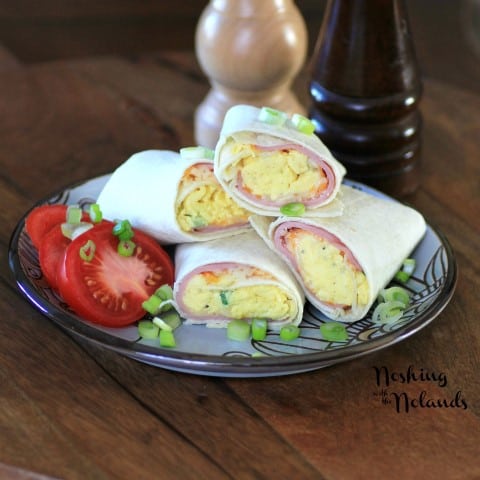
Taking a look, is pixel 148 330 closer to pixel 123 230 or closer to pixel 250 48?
pixel 123 230

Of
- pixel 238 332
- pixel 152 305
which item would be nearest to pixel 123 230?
pixel 152 305

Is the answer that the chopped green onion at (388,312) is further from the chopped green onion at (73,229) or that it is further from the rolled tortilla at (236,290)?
the chopped green onion at (73,229)

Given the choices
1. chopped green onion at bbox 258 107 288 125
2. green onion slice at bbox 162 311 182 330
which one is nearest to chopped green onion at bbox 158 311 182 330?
green onion slice at bbox 162 311 182 330

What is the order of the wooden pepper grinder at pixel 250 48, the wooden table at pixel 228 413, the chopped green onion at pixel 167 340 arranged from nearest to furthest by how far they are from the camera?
the wooden table at pixel 228 413 → the chopped green onion at pixel 167 340 → the wooden pepper grinder at pixel 250 48

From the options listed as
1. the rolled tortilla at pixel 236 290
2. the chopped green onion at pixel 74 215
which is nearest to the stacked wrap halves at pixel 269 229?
the rolled tortilla at pixel 236 290

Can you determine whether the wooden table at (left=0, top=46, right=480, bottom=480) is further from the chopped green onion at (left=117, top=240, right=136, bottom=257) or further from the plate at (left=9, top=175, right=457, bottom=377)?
the chopped green onion at (left=117, top=240, right=136, bottom=257)

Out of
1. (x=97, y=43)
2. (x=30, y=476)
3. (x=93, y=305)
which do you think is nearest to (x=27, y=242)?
(x=93, y=305)

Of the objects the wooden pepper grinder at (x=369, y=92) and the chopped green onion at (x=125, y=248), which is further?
the wooden pepper grinder at (x=369, y=92)

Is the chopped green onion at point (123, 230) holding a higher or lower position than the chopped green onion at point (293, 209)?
lower
